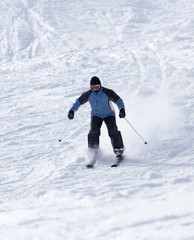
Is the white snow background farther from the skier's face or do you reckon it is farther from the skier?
the skier's face

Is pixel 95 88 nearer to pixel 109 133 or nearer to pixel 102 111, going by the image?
pixel 102 111

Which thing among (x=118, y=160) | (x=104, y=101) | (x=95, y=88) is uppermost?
(x=95, y=88)

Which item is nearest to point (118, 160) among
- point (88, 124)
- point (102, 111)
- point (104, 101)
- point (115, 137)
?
point (115, 137)

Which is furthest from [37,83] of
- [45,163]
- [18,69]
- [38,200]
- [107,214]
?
[107,214]

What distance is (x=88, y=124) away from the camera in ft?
29.8

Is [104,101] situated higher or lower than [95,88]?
lower

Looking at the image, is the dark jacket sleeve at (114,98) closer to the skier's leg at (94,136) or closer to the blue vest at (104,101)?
the blue vest at (104,101)

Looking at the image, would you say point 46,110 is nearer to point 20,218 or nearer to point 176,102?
point 176,102

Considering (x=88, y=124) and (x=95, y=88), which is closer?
(x=95, y=88)

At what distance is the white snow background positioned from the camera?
4285mm

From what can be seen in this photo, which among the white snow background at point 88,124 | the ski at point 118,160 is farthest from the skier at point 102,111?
the white snow background at point 88,124

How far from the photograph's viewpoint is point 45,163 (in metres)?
6.76

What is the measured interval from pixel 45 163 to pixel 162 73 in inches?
288

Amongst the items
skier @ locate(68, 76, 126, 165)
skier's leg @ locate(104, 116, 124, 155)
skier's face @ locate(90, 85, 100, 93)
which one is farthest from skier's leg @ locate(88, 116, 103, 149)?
skier's face @ locate(90, 85, 100, 93)
